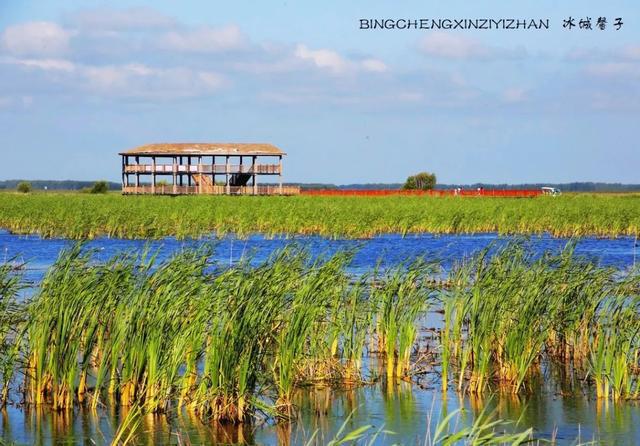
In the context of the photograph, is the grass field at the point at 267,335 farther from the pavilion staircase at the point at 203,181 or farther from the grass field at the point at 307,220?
the pavilion staircase at the point at 203,181

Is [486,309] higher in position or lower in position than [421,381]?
higher

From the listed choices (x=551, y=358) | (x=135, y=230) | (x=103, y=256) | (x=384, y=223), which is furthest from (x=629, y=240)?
(x=551, y=358)

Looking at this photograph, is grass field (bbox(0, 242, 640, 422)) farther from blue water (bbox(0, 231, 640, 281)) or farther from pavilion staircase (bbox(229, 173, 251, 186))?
pavilion staircase (bbox(229, 173, 251, 186))

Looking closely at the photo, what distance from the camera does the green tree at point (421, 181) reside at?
106m

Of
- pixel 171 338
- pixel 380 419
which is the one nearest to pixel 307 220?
pixel 380 419

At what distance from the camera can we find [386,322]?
12.5m

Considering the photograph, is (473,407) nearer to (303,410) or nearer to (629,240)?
(303,410)

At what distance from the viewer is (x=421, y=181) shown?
106 metres

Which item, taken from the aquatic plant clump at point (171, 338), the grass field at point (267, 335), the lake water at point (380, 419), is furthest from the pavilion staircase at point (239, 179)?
the aquatic plant clump at point (171, 338)

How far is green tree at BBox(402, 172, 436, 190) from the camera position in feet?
346

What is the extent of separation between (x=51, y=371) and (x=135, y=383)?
88 cm

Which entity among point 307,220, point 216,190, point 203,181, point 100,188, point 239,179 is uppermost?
point 239,179

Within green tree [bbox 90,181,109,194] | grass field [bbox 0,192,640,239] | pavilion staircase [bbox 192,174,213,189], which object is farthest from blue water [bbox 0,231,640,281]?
green tree [bbox 90,181,109,194]

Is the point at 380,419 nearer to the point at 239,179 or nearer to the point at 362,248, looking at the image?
the point at 362,248
